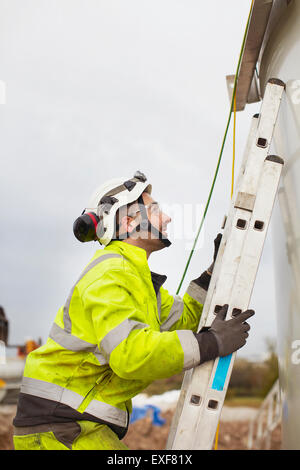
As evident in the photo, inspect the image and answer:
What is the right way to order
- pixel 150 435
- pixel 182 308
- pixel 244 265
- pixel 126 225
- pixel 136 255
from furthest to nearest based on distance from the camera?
1. pixel 150 435
2. pixel 182 308
3. pixel 126 225
4. pixel 136 255
5. pixel 244 265

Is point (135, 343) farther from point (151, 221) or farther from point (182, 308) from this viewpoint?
point (182, 308)

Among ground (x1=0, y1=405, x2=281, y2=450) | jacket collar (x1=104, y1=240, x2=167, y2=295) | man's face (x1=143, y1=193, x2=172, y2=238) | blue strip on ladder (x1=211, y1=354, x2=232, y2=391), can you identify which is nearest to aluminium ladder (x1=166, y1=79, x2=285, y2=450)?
blue strip on ladder (x1=211, y1=354, x2=232, y2=391)

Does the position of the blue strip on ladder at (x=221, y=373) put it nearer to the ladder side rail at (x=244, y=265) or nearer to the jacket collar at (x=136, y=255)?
the ladder side rail at (x=244, y=265)

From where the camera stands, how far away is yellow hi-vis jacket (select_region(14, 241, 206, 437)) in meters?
1.93

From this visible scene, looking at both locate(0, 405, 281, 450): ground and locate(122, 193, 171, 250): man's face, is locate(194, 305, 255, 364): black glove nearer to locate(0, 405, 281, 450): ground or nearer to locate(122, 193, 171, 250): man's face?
locate(122, 193, 171, 250): man's face

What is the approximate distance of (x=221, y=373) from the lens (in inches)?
78.9

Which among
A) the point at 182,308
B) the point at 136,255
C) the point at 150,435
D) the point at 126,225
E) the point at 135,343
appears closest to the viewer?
the point at 135,343

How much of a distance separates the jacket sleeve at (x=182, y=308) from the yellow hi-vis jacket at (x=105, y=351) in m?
0.43

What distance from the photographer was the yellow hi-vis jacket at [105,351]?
6.32 ft

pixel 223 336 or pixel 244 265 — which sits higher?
pixel 244 265

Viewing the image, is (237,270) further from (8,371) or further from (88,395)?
(8,371)

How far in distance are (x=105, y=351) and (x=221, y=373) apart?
1.71ft

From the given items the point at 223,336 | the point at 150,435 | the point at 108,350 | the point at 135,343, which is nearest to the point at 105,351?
the point at 108,350

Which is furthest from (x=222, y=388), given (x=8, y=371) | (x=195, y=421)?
(x=8, y=371)
